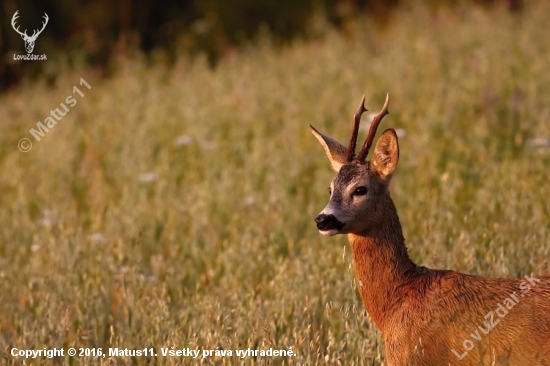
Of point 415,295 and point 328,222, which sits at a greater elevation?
point 328,222

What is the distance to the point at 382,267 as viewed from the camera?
430 cm

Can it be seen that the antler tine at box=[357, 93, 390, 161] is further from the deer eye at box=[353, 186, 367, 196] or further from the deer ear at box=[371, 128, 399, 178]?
the deer eye at box=[353, 186, 367, 196]

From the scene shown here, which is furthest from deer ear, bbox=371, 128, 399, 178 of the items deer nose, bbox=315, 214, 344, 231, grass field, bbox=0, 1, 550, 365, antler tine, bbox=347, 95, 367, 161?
grass field, bbox=0, 1, 550, 365

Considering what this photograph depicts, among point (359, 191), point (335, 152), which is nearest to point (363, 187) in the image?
point (359, 191)

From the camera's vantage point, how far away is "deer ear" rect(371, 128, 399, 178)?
4.30 meters

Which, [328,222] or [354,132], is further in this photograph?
[354,132]

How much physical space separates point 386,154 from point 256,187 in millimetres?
4457

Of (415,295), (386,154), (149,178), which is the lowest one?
(415,295)

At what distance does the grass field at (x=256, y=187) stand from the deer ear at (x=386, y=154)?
67cm

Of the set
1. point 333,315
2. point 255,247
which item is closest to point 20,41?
point 255,247

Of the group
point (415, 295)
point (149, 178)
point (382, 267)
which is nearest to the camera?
point (415, 295)

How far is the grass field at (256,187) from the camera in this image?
16.7ft

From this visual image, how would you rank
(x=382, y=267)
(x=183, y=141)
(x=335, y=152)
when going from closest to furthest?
(x=382, y=267) < (x=335, y=152) < (x=183, y=141)

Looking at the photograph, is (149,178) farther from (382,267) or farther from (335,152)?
(382,267)
